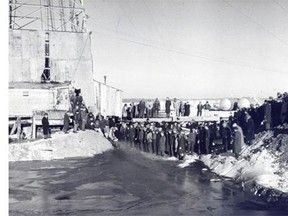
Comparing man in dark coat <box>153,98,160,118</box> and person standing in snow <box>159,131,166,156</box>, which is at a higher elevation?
man in dark coat <box>153,98,160,118</box>

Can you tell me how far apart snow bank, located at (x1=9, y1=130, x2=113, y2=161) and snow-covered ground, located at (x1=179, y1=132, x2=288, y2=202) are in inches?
220

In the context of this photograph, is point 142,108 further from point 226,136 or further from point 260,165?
point 260,165

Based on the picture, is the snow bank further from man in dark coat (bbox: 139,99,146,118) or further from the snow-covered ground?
the snow-covered ground

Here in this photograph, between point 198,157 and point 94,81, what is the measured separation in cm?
1204

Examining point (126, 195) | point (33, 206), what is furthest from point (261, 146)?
point (33, 206)

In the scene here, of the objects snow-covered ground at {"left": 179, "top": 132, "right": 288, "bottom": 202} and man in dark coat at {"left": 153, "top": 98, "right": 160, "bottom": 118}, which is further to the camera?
man in dark coat at {"left": 153, "top": 98, "right": 160, "bottom": 118}

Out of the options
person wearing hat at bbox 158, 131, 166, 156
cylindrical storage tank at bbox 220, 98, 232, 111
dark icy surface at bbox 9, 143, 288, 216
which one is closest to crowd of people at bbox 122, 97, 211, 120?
person wearing hat at bbox 158, 131, 166, 156

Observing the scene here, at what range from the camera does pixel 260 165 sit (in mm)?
10383

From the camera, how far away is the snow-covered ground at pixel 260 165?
9.27 m

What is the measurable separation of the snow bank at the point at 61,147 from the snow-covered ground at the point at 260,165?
5.58m

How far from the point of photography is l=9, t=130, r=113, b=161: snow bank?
1455 cm

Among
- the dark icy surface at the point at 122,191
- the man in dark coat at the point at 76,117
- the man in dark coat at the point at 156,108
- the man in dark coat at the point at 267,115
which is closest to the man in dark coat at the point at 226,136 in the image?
the dark icy surface at the point at 122,191

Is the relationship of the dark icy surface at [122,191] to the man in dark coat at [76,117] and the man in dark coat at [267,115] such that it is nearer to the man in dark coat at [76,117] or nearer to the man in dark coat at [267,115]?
the man in dark coat at [267,115]

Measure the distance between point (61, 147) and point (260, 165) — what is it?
8601mm
